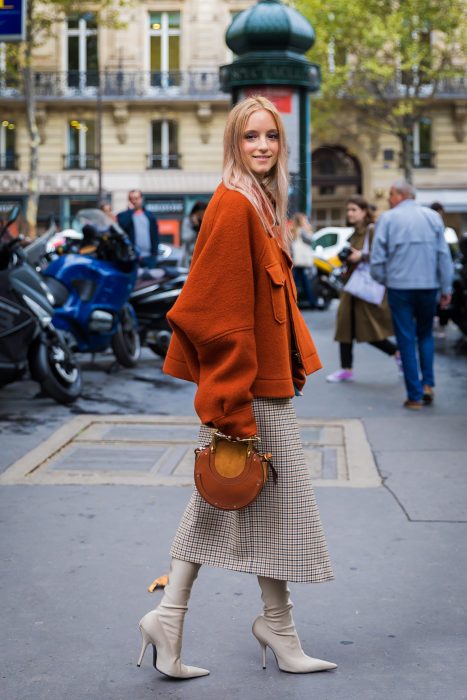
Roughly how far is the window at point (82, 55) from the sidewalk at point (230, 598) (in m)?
40.6

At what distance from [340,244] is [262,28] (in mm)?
13129

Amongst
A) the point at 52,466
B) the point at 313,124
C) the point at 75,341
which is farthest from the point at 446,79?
the point at 52,466

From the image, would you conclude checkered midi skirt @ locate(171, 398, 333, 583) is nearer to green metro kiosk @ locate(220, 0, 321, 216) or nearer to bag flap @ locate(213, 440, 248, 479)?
bag flap @ locate(213, 440, 248, 479)

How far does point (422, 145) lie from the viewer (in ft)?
153

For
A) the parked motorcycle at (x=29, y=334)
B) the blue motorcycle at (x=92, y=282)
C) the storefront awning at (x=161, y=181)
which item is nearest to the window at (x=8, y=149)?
the storefront awning at (x=161, y=181)

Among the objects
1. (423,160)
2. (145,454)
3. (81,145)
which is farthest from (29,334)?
(423,160)

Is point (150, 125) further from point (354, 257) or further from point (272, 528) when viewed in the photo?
point (272, 528)

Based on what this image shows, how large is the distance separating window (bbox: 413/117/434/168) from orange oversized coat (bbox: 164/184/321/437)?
143ft

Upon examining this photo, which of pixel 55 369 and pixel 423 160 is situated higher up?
pixel 423 160

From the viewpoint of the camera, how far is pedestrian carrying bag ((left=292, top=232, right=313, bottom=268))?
20.2 metres

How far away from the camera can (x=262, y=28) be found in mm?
17578

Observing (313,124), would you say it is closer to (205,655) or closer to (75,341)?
(75,341)

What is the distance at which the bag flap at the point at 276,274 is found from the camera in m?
3.56

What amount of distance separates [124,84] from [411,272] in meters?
37.5
